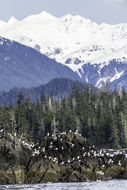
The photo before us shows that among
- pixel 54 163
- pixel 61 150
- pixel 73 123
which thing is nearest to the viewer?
pixel 54 163

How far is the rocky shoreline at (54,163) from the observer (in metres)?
70.6

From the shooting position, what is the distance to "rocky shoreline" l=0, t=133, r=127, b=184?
70.6m

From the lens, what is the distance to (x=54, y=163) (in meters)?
73.3

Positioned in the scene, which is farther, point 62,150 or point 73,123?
point 73,123

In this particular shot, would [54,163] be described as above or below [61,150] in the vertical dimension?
below

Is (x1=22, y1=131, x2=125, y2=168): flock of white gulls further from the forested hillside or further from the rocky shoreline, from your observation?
the forested hillside

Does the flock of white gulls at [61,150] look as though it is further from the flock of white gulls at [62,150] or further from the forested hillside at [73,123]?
the forested hillside at [73,123]

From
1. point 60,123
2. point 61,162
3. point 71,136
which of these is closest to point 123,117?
point 60,123

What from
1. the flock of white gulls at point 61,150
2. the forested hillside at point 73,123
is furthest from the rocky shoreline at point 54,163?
the forested hillside at point 73,123

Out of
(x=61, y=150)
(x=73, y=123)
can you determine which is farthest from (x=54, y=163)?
(x=73, y=123)

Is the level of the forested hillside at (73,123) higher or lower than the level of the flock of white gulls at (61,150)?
higher

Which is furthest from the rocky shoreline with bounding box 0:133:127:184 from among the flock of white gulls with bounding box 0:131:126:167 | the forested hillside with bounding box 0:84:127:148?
the forested hillside with bounding box 0:84:127:148

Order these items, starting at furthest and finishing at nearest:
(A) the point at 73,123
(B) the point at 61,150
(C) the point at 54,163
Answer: (A) the point at 73,123
(B) the point at 61,150
(C) the point at 54,163

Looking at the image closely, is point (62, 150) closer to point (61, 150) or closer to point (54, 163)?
point (61, 150)
